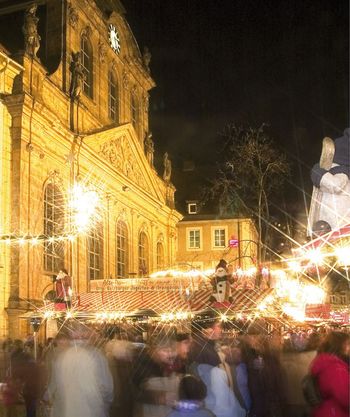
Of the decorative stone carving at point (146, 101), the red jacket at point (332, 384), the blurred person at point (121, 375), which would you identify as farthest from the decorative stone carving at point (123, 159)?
the red jacket at point (332, 384)

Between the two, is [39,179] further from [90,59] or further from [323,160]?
[323,160]

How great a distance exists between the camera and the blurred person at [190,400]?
15.9ft

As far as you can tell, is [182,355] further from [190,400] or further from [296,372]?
[190,400]

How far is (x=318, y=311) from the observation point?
11875 millimetres

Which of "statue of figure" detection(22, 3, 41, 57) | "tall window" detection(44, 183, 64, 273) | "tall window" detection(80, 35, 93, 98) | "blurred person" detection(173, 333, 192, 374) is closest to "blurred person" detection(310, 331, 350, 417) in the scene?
"blurred person" detection(173, 333, 192, 374)

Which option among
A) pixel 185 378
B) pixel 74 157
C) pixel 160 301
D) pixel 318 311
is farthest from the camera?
pixel 74 157

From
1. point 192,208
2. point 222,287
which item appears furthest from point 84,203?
point 192,208

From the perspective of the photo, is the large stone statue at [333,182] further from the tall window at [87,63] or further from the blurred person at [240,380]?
the tall window at [87,63]

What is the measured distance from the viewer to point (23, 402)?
9.88 metres

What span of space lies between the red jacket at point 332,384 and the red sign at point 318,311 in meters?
6.29

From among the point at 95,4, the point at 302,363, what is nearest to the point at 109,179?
the point at 95,4

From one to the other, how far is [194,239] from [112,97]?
50.6 ft

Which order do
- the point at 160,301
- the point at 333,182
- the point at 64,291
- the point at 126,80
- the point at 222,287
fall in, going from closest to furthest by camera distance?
the point at 333,182 → the point at 222,287 → the point at 64,291 → the point at 160,301 → the point at 126,80

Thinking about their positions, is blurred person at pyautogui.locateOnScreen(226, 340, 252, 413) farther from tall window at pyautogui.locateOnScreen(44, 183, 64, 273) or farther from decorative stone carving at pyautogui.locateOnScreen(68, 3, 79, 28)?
decorative stone carving at pyautogui.locateOnScreen(68, 3, 79, 28)
